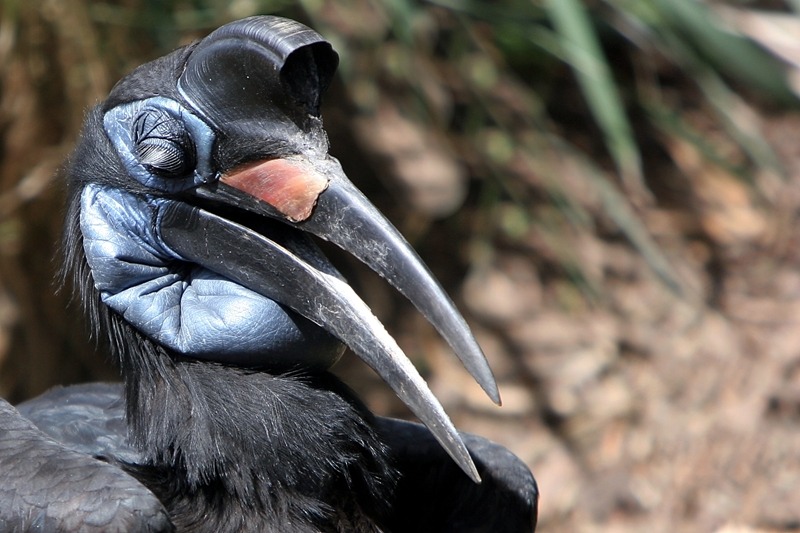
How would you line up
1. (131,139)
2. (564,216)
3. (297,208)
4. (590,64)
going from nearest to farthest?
(297,208)
(131,139)
(590,64)
(564,216)

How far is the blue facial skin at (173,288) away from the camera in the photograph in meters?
1.93

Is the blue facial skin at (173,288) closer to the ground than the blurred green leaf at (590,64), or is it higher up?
higher up

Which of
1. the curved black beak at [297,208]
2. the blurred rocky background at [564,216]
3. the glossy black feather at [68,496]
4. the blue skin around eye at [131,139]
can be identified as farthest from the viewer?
the blurred rocky background at [564,216]

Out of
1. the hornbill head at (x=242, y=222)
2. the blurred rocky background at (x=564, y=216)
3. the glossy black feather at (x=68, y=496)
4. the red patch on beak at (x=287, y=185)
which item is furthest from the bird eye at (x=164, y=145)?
the blurred rocky background at (x=564, y=216)

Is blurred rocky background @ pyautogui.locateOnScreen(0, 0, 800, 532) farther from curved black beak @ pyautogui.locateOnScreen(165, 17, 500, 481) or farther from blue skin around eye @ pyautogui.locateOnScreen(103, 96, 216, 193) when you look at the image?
curved black beak @ pyautogui.locateOnScreen(165, 17, 500, 481)

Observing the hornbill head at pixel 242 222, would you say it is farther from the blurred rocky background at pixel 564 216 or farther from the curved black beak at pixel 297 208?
the blurred rocky background at pixel 564 216

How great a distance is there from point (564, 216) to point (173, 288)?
2.94m

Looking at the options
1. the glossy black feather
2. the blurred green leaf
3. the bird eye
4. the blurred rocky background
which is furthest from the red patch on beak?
the blurred green leaf

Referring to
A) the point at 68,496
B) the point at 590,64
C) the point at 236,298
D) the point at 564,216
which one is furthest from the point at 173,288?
the point at 564,216

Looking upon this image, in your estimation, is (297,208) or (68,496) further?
(297,208)

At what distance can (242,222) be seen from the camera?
78.3 inches

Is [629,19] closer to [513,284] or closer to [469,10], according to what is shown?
[469,10]

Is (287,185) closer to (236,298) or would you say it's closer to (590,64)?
(236,298)

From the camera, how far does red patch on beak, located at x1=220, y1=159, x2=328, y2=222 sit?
187cm
